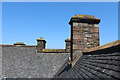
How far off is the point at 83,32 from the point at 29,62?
709 centimetres

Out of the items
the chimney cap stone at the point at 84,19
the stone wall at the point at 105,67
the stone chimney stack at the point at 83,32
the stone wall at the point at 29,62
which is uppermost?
the chimney cap stone at the point at 84,19

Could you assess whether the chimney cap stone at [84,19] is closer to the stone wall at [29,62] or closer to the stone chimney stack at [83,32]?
the stone chimney stack at [83,32]

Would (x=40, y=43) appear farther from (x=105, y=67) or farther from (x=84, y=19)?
(x=105, y=67)

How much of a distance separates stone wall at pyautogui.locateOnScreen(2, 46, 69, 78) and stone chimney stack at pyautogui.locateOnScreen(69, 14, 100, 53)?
509 cm

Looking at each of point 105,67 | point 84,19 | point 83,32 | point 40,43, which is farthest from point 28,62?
point 105,67

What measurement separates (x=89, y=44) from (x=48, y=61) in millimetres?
6297

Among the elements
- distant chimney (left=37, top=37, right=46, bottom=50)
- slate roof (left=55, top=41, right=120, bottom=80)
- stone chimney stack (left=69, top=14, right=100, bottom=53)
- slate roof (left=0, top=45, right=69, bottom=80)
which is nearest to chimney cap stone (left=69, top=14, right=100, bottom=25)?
stone chimney stack (left=69, top=14, right=100, bottom=53)

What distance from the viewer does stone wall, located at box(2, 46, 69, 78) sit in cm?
1029

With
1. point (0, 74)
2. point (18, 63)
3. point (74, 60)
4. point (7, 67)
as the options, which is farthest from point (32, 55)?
point (74, 60)

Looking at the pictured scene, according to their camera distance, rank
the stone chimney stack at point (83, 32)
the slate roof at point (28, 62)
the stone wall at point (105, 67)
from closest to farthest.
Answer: the stone wall at point (105, 67)
the stone chimney stack at point (83, 32)
the slate roof at point (28, 62)

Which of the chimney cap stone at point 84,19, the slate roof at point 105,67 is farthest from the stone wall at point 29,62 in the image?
the slate roof at point 105,67

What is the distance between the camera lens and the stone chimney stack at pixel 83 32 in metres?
6.29

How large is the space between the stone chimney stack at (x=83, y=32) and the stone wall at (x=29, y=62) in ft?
16.7

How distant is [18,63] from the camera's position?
1123cm
